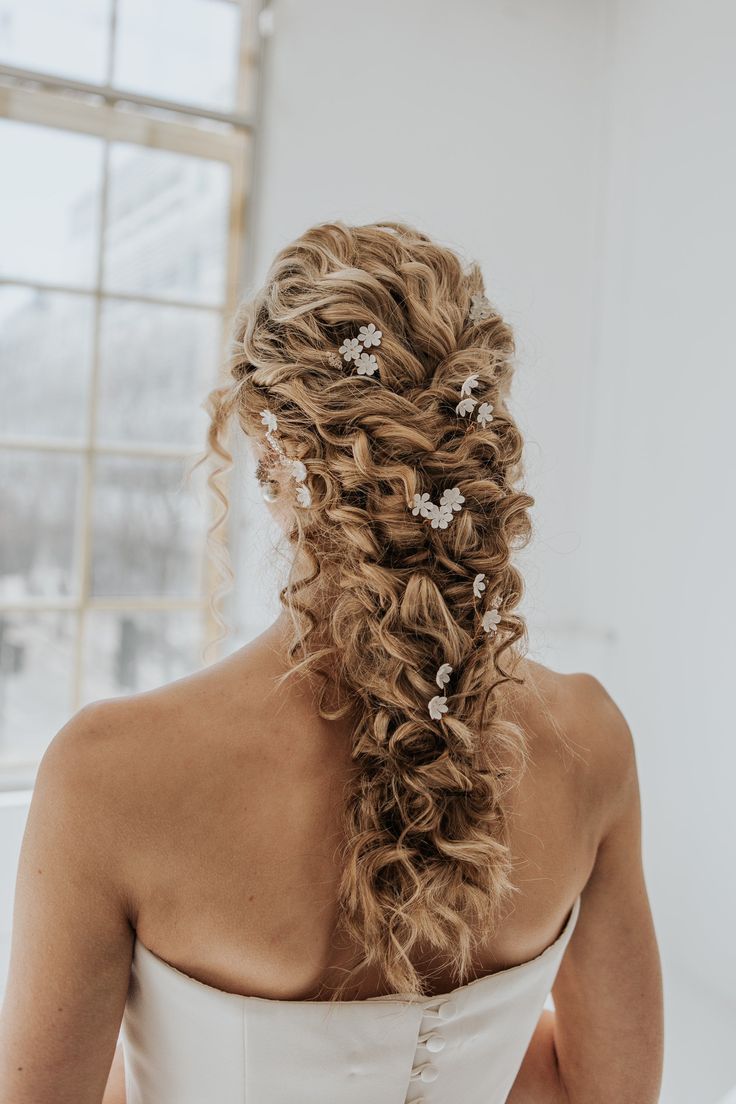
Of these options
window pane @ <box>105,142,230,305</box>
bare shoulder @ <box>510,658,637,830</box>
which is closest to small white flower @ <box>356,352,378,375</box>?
bare shoulder @ <box>510,658,637,830</box>

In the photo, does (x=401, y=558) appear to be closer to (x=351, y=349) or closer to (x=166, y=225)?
(x=351, y=349)

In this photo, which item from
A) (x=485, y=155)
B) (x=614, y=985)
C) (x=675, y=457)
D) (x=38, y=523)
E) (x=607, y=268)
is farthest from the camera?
(x=607, y=268)

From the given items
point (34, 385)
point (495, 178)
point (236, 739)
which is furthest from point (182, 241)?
point (236, 739)

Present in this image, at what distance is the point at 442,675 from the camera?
0.85 m

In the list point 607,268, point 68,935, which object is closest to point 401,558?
point 68,935

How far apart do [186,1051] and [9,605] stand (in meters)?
1.74

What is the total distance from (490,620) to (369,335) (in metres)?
0.29

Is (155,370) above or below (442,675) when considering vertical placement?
above

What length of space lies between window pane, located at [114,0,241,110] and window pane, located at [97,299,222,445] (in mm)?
554

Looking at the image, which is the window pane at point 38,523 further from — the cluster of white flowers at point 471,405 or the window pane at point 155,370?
the cluster of white flowers at point 471,405

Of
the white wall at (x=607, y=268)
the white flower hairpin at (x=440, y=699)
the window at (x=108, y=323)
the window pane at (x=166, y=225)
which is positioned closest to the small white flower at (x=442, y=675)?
the white flower hairpin at (x=440, y=699)

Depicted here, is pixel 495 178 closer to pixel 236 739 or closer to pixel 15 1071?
pixel 236 739

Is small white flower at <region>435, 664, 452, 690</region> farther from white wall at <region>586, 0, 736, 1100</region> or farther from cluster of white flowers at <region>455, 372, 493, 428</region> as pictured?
white wall at <region>586, 0, 736, 1100</region>

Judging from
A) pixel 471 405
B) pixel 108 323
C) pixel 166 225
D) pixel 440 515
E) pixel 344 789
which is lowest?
pixel 344 789
